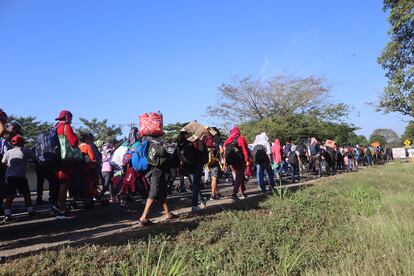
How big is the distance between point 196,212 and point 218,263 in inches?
120

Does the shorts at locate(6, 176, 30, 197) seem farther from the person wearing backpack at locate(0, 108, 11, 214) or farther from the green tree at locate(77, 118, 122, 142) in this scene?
the green tree at locate(77, 118, 122, 142)

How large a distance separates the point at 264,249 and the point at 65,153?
4038 millimetres

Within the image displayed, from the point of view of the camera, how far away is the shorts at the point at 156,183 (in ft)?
22.3

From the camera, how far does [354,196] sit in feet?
30.2

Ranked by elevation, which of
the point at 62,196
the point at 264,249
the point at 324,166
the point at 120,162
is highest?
the point at 120,162

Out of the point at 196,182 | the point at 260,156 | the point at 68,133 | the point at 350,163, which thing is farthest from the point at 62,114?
the point at 350,163

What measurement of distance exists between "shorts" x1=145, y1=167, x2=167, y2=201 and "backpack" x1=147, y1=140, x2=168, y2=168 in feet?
0.39

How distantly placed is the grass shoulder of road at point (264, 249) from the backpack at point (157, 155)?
1114 mm

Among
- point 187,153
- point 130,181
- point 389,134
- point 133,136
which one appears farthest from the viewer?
point 389,134

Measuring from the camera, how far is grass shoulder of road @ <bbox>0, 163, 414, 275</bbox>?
466 cm

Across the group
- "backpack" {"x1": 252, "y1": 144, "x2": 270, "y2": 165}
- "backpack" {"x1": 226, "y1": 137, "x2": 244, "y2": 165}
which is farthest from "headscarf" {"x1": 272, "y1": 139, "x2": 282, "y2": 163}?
"backpack" {"x1": 226, "y1": 137, "x2": 244, "y2": 165}

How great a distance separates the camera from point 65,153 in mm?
7648

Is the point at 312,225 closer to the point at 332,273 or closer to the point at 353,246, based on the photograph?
the point at 353,246

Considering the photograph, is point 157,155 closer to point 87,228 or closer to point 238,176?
point 87,228
